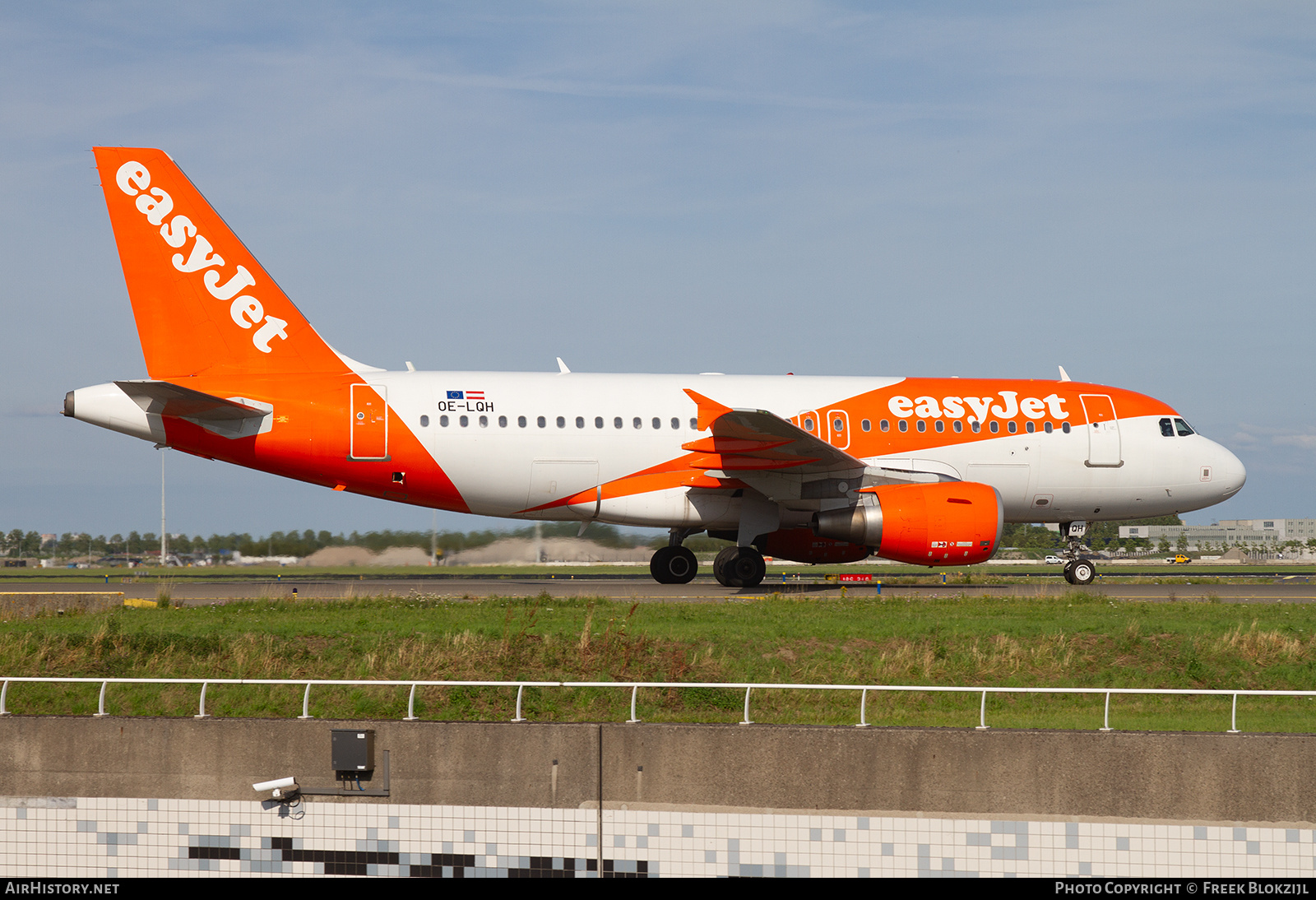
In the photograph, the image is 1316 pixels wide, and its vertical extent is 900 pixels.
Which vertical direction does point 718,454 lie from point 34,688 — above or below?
above

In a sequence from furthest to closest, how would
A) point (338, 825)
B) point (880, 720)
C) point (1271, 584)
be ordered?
1. point (1271, 584)
2. point (880, 720)
3. point (338, 825)

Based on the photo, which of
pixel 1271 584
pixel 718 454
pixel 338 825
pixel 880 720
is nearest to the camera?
pixel 338 825

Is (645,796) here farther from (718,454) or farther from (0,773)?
(718,454)

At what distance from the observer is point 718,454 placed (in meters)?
24.9

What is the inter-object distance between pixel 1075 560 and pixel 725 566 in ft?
28.1

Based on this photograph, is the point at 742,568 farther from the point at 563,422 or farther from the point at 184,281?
the point at 184,281

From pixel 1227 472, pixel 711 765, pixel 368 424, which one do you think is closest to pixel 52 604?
pixel 368 424

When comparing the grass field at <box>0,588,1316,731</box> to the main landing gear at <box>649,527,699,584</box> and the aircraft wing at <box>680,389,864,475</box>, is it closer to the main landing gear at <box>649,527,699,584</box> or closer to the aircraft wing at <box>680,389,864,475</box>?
the aircraft wing at <box>680,389,864,475</box>

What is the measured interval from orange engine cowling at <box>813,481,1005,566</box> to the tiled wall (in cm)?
1452

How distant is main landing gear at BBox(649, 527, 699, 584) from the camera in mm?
27219

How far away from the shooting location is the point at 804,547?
25875 mm

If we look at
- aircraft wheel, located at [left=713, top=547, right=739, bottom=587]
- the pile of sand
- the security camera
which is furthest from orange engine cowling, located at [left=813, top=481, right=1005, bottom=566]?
the security camera
